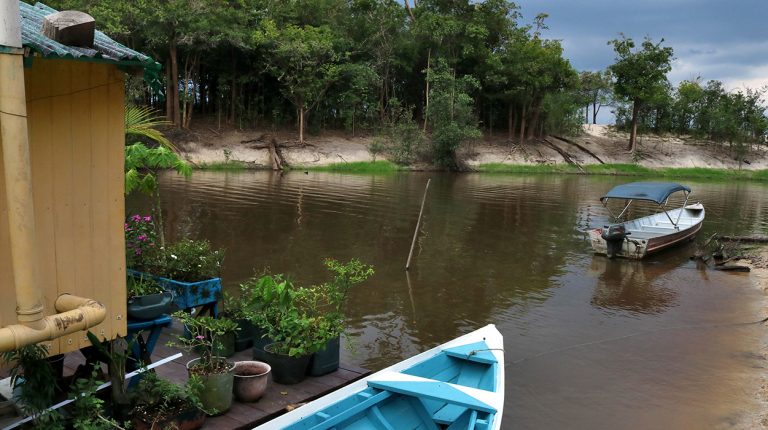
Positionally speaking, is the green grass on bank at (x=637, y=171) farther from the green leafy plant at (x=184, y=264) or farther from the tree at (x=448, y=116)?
the green leafy plant at (x=184, y=264)

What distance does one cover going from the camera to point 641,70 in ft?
167

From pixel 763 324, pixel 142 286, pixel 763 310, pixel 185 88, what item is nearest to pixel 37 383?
pixel 142 286

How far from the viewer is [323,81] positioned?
41188mm

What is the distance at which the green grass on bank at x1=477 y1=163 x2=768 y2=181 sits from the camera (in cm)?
4688

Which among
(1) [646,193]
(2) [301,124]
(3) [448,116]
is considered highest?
(3) [448,116]

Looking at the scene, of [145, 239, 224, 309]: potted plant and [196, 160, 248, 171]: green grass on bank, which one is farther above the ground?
[145, 239, 224, 309]: potted plant

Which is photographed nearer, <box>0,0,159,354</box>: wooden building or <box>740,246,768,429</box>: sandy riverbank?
<box>0,0,159,354</box>: wooden building

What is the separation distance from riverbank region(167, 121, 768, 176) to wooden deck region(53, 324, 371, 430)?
32.1m

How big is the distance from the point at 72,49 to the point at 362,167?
38.4 meters

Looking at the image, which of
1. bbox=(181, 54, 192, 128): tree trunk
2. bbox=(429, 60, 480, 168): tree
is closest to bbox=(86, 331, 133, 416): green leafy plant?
bbox=(181, 54, 192, 128): tree trunk

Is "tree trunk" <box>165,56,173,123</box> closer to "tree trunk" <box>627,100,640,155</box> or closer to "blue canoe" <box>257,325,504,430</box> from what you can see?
→ "blue canoe" <box>257,325,504,430</box>

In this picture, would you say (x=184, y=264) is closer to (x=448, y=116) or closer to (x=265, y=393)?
(x=265, y=393)

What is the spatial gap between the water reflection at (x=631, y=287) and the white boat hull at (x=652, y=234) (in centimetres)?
33

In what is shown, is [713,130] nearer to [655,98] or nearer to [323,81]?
[655,98]
